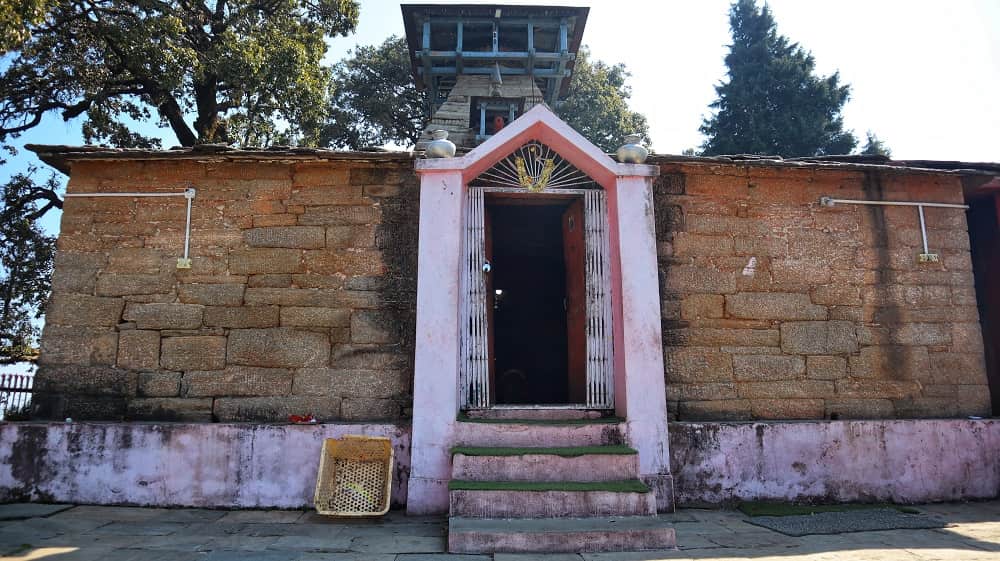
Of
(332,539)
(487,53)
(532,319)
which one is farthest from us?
(487,53)

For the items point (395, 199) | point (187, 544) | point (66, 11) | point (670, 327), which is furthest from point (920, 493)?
point (66, 11)

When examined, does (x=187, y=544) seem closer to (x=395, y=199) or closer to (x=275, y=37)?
(x=395, y=199)

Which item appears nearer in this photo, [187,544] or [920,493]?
[187,544]

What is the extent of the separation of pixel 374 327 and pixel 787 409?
14.2ft

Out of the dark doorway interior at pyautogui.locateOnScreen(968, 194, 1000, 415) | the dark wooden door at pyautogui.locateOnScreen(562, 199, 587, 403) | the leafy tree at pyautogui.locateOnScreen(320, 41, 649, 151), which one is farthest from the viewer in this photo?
the leafy tree at pyautogui.locateOnScreen(320, 41, 649, 151)

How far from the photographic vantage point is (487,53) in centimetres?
1462

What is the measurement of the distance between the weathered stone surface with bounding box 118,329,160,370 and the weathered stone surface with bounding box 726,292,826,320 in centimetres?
588

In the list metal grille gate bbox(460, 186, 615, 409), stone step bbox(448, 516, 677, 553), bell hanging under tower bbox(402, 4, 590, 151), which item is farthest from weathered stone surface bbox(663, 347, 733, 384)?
bell hanging under tower bbox(402, 4, 590, 151)

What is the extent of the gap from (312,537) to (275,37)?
11.7m

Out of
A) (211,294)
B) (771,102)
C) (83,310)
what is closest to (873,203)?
(211,294)

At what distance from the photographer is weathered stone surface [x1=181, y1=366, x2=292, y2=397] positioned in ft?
18.5

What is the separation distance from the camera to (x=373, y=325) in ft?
18.9

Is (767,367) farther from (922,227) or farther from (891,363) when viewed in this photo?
(922,227)

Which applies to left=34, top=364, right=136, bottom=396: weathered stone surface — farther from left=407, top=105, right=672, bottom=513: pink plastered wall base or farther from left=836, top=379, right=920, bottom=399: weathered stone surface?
left=836, top=379, right=920, bottom=399: weathered stone surface
